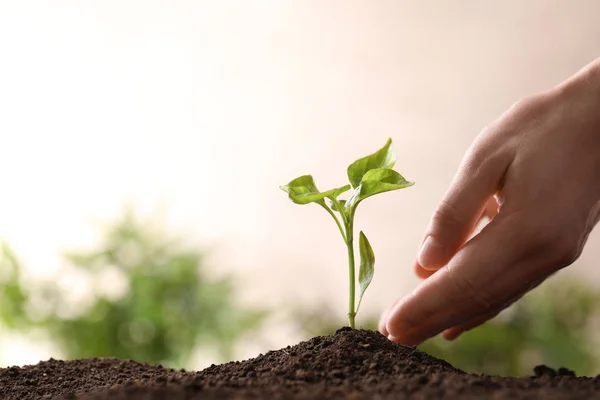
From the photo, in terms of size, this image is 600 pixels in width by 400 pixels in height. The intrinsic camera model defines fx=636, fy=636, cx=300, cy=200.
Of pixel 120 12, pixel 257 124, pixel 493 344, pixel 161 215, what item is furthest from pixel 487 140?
pixel 120 12

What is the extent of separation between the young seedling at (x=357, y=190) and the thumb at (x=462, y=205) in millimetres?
115

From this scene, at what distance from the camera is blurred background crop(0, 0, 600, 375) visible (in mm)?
2557

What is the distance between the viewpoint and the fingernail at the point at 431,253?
92 cm

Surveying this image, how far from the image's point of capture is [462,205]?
0.87 meters

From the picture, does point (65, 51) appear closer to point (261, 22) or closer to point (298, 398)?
point (261, 22)

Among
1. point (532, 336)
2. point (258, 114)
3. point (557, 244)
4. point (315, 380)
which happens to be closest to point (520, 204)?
point (557, 244)

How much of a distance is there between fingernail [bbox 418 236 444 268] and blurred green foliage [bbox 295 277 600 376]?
1.11m

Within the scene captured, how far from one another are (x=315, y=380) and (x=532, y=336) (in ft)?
5.46

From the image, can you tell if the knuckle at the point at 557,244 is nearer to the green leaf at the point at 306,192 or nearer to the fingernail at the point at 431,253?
the fingernail at the point at 431,253

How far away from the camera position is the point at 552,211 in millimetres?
815

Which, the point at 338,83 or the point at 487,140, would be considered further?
the point at 338,83

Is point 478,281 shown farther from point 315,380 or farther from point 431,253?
point 315,380

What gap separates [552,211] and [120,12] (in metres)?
2.28

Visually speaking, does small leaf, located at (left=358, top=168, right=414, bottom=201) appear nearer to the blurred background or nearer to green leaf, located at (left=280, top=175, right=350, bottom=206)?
green leaf, located at (left=280, top=175, right=350, bottom=206)
